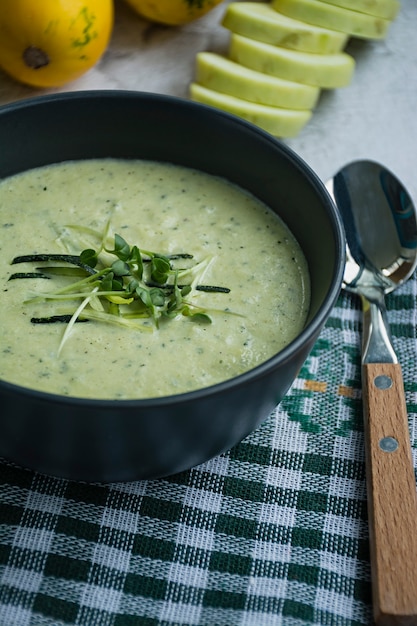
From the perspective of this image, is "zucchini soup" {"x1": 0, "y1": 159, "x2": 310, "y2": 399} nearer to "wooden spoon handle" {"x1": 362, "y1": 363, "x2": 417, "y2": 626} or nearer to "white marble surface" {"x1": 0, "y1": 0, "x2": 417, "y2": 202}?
"wooden spoon handle" {"x1": 362, "y1": 363, "x2": 417, "y2": 626}

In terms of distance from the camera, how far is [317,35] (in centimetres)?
253

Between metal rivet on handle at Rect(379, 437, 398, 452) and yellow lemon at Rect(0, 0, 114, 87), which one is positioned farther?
yellow lemon at Rect(0, 0, 114, 87)

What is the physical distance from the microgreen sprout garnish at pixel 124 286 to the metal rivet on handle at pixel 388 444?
1.44ft

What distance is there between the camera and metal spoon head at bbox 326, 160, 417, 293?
215cm

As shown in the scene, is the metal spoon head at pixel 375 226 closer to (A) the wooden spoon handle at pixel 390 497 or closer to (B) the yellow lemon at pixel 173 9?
(A) the wooden spoon handle at pixel 390 497

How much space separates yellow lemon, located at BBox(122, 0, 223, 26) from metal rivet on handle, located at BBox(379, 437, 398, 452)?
1555 mm

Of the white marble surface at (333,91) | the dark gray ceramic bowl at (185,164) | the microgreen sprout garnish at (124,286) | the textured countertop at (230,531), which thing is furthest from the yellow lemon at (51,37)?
the textured countertop at (230,531)

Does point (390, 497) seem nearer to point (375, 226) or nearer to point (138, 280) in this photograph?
point (138, 280)

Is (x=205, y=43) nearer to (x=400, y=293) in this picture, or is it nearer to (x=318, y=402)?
(x=400, y=293)

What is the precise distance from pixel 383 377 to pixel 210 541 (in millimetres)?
532

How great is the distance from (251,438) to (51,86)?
4.44 feet

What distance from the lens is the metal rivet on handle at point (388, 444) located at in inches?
69.0

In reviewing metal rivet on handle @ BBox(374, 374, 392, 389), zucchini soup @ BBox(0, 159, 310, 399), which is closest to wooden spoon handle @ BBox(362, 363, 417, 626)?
metal rivet on handle @ BBox(374, 374, 392, 389)

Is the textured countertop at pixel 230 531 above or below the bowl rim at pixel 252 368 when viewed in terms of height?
below
